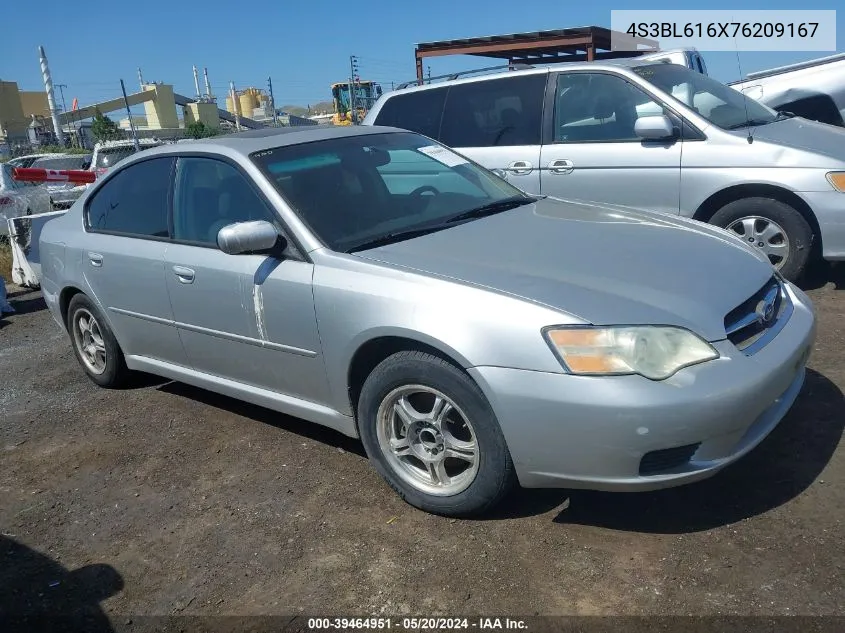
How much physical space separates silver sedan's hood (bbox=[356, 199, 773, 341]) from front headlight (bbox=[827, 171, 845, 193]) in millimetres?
2060

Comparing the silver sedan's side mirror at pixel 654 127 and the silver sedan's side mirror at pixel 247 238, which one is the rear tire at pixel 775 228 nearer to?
the silver sedan's side mirror at pixel 654 127

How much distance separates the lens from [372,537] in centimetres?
299

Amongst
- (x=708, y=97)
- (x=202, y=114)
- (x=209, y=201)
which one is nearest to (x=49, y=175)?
(x=209, y=201)

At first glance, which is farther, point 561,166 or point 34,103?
point 34,103

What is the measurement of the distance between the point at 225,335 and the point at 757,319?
2421mm

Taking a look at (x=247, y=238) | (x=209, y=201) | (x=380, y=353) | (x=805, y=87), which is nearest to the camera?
(x=380, y=353)

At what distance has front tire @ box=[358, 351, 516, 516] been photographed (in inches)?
110

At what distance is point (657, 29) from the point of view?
10.8m

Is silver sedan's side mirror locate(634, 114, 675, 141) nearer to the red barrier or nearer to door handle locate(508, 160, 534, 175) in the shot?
door handle locate(508, 160, 534, 175)

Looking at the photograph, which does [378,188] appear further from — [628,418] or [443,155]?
[628,418]

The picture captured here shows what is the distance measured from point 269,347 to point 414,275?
93cm

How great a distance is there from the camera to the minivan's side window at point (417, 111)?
6.76 meters

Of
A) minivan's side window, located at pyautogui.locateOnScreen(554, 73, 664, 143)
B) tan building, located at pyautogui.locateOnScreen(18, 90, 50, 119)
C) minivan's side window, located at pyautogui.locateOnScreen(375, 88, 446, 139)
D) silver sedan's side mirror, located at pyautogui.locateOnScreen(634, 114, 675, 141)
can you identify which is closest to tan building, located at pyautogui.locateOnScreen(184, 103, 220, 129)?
tan building, located at pyautogui.locateOnScreen(18, 90, 50, 119)

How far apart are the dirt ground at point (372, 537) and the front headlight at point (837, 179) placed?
5.42 ft
